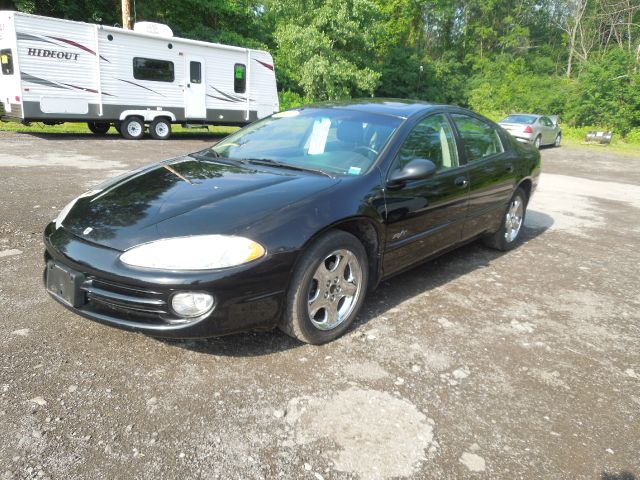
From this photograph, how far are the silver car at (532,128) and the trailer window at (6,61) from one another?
52.1 feet

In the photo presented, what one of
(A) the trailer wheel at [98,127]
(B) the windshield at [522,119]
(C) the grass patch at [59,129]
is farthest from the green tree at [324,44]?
(A) the trailer wheel at [98,127]

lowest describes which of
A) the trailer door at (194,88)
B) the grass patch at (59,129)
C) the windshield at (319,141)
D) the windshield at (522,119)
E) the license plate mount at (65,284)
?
the license plate mount at (65,284)

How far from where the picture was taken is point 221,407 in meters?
2.39

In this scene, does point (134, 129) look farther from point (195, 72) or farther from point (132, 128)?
point (195, 72)

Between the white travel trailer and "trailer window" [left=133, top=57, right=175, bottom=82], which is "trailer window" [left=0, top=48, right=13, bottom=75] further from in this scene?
"trailer window" [left=133, top=57, right=175, bottom=82]

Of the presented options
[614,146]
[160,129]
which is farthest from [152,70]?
[614,146]

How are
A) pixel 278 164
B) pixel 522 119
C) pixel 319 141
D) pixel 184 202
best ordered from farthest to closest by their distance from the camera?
pixel 522 119 → pixel 319 141 → pixel 278 164 → pixel 184 202

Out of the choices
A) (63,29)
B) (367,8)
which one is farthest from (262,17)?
(63,29)

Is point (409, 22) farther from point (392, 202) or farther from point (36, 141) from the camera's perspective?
point (392, 202)

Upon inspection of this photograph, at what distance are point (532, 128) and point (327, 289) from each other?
1871 cm

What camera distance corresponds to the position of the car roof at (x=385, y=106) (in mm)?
3842

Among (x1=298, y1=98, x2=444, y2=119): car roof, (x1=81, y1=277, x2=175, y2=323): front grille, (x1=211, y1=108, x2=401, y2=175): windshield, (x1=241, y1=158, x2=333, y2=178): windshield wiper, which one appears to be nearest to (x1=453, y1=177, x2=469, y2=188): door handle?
(x1=298, y1=98, x2=444, y2=119): car roof

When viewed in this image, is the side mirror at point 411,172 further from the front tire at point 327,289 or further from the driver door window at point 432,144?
the front tire at point 327,289

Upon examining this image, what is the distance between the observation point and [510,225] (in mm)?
5281
